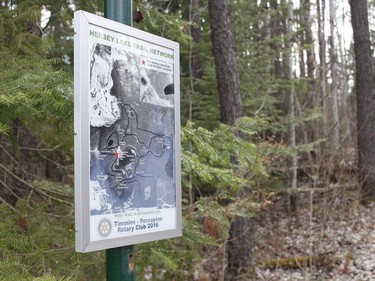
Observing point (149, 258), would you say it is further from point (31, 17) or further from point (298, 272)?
point (298, 272)

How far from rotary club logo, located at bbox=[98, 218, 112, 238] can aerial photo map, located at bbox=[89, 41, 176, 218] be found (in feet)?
0.15

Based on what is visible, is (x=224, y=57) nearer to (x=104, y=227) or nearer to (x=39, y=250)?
(x=39, y=250)

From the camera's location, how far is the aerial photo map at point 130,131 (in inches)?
84.7

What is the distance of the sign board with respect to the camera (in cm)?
209

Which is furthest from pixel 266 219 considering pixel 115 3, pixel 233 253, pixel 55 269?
pixel 115 3

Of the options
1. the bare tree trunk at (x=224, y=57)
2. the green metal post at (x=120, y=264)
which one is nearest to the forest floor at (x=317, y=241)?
the bare tree trunk at (x=224, y=57)

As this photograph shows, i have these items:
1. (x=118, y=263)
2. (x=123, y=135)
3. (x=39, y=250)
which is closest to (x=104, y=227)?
(x=118, y=263)

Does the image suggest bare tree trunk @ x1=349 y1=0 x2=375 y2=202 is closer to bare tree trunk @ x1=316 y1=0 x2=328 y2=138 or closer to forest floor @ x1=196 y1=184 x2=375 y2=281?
bare tree trunk @ x1=316 y1=0 x2=328 y2=138

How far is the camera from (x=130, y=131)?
2332mm

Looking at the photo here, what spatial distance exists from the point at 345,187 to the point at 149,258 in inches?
263

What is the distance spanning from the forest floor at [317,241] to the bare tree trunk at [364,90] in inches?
46.8

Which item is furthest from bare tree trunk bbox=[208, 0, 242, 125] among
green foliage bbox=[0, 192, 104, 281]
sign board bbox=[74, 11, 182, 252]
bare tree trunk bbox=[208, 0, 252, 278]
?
sign board bbox=[74, 11, 182, 252]

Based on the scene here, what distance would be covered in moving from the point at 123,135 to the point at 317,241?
6.29 m

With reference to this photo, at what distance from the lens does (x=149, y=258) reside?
11.6ft
